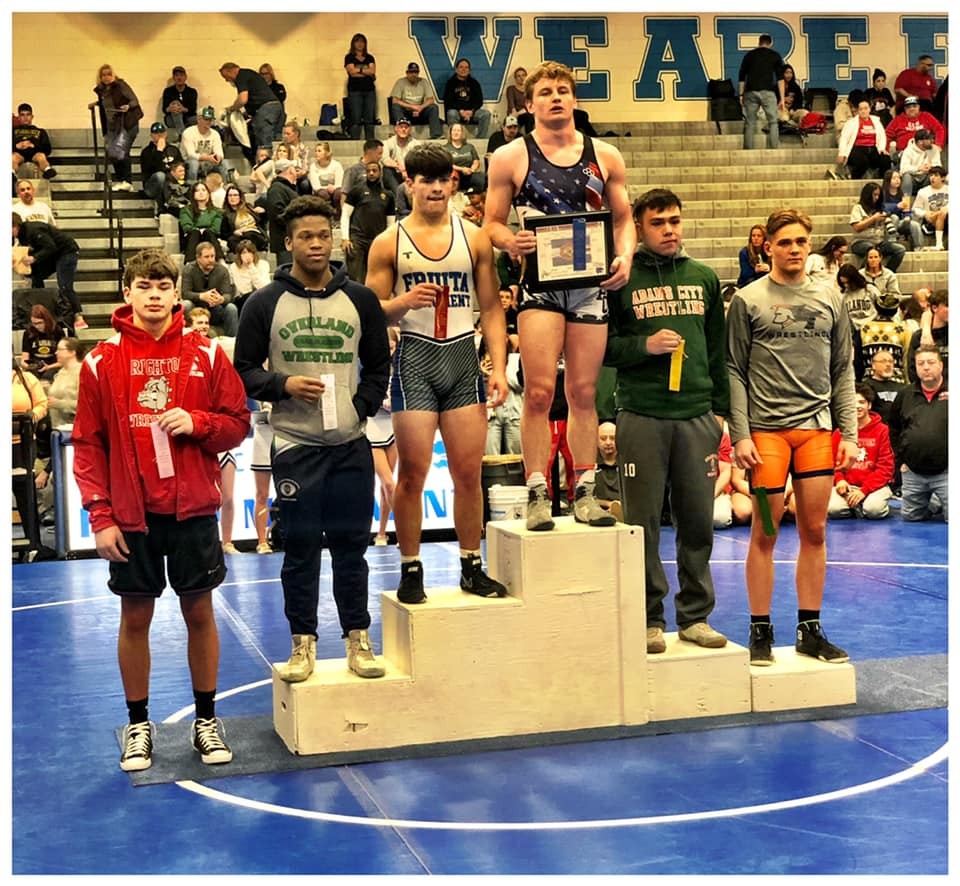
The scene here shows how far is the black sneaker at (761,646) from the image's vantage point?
6305mm

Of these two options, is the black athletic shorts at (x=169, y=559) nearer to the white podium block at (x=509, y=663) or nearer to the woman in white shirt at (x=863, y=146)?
the white podium block at (x=509, y=663)

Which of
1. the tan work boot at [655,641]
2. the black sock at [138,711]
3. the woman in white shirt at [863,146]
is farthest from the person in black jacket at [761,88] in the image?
the black sock at [138,711]

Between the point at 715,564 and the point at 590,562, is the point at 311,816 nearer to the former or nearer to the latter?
the point at 590,562

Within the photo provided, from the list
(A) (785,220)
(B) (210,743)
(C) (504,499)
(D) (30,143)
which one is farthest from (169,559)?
(D) (30,143)

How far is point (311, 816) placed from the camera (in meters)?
4.91

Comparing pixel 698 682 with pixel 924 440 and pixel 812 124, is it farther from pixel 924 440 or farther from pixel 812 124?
pixel 812 124

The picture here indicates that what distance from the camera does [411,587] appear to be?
5.91 meters

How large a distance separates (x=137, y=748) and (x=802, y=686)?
2888 millimetres

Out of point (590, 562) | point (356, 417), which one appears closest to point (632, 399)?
point (590, 562)

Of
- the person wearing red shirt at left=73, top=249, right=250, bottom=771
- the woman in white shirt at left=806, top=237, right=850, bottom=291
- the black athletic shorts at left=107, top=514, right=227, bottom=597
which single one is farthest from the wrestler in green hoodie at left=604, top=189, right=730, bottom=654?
the woman in white shirt at left=806, top=237, right=850, bottom=291

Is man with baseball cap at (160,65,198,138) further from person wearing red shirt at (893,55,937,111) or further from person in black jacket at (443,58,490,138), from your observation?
person wearing red shirt at (893,55,937,111)

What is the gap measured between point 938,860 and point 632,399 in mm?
2469

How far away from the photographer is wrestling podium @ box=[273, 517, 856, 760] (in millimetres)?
5738

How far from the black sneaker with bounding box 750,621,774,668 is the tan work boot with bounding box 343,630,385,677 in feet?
5.72
